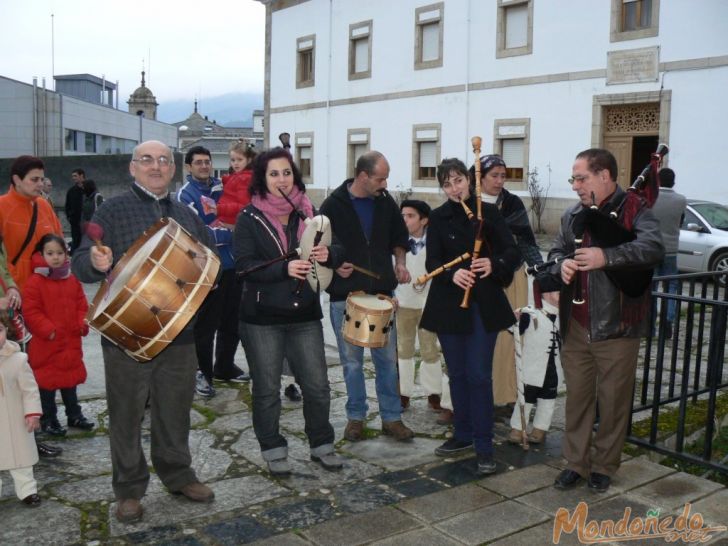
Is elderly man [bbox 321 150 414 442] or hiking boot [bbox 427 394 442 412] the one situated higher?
elderly man [bbox 321 150 414 442]

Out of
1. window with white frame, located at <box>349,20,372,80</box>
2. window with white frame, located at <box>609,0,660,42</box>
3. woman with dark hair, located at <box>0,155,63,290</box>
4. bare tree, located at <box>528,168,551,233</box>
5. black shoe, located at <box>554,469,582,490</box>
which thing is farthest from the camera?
window with white frame, located at <box>349,20,372,80</box>

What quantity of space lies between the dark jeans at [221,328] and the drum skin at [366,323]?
1690mm

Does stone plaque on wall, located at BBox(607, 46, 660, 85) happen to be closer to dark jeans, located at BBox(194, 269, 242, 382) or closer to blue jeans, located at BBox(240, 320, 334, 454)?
dark jeans, located at BBox(194, 269, 242, 382)

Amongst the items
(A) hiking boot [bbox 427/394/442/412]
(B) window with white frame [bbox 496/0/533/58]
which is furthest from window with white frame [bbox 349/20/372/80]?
(A) hiking boot [bbox 427/394/442/412]

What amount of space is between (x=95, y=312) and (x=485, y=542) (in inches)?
85.7

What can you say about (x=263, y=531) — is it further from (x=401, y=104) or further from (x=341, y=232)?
(x=401, y=104)

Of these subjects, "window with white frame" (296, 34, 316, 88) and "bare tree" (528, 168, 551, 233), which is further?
"window with white frame" (296, 34, 316, 88)

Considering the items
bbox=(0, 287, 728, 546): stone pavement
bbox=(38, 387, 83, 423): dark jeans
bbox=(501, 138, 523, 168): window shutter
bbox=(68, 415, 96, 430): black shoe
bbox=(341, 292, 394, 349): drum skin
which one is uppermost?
bbox=(501, 138, 523, 168): window shutter

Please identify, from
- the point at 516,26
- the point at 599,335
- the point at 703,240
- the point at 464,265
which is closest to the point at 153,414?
the point at 464,265

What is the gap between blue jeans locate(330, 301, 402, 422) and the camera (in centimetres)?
530

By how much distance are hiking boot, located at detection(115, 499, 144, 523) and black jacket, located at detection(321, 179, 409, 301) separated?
6.37ft

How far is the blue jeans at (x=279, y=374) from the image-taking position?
4.63 m

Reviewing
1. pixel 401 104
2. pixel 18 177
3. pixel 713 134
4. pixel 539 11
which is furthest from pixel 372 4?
pixel 18 177

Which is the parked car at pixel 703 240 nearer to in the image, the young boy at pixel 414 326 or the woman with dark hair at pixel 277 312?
the young boy at pixel 414 326
